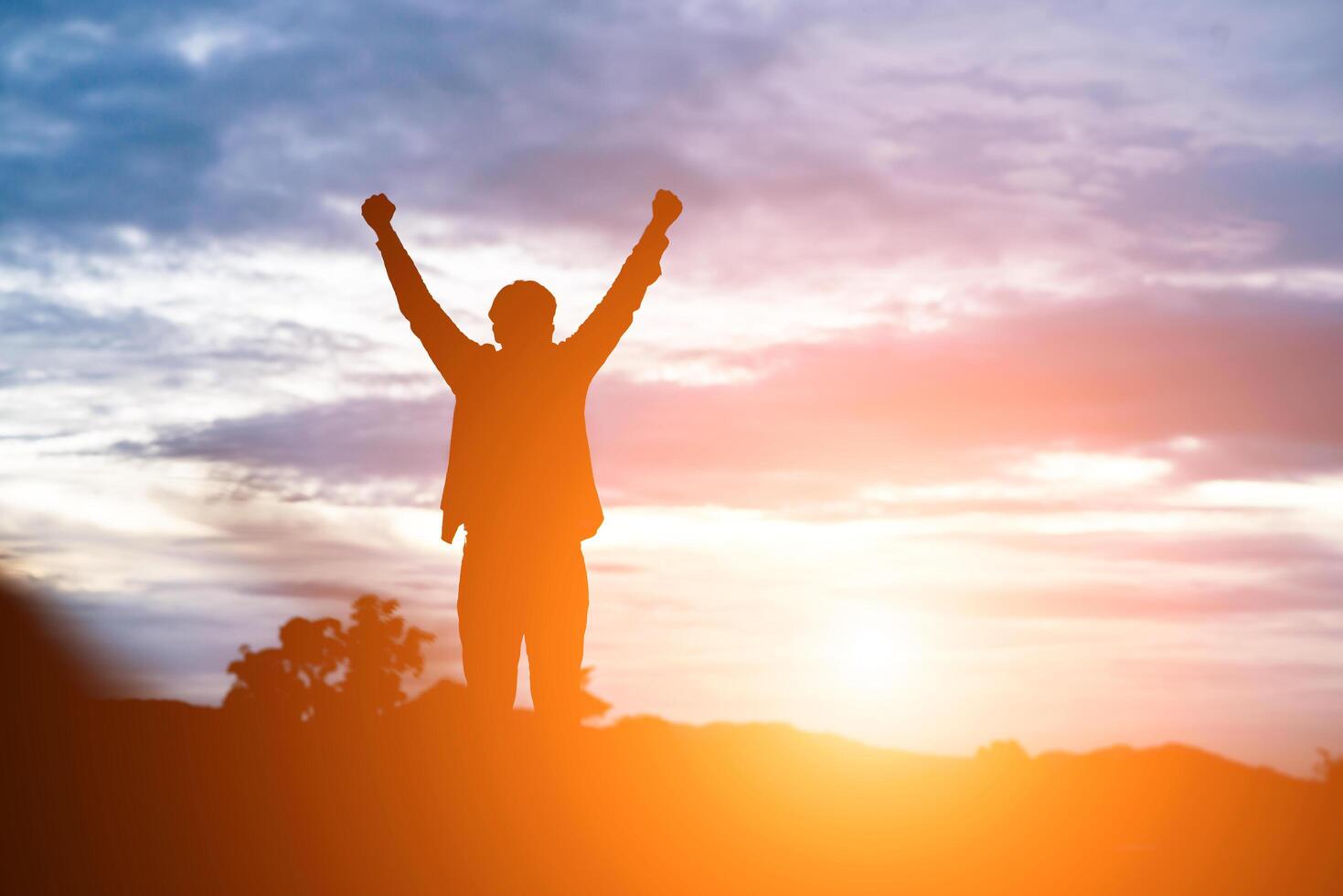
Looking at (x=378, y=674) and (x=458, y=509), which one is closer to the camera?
(x=458, y=509)

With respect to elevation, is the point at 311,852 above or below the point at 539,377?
below

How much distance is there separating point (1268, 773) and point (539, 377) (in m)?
14.8

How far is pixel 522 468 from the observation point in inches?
498

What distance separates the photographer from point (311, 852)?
11.6 m

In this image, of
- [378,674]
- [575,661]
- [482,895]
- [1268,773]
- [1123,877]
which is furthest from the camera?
[378,674]

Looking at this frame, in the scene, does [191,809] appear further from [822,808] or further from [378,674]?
[378,674]

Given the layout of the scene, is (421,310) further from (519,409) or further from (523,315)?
(519,409)

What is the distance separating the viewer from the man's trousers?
12562 mm

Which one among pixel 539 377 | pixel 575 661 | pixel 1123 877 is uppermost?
pixel 539 377

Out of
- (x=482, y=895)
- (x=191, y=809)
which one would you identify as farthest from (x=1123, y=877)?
(x=191, y=809)

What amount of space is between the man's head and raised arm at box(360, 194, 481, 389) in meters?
0.33

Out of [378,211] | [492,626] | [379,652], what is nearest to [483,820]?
[492,626]

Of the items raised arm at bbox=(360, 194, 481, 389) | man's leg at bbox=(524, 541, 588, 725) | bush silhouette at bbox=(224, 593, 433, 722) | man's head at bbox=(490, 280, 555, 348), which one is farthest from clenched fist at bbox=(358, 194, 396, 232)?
Result: bush silhouette at bbox=(224, 593, 433, 722)

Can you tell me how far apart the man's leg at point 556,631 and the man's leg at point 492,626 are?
0.52ft
